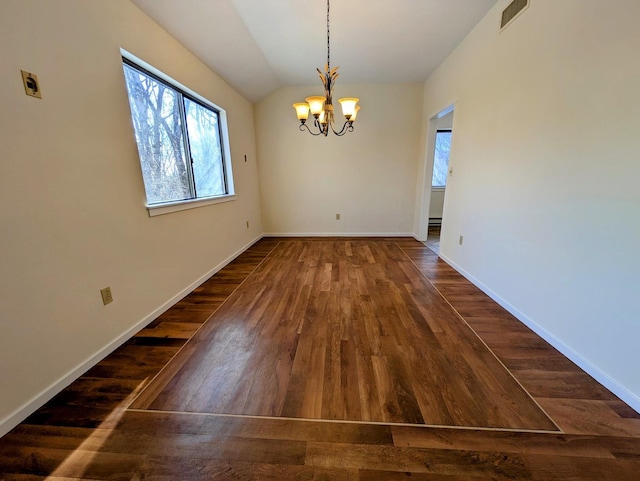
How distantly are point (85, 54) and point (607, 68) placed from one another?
3186 mm

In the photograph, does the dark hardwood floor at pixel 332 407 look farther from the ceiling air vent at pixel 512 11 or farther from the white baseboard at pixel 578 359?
the ceiling air vent at pixel 512 11

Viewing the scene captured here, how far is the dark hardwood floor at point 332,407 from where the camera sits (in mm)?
1114

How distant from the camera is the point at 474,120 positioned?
2912 mm

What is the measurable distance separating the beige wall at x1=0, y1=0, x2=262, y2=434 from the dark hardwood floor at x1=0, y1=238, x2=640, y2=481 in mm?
262

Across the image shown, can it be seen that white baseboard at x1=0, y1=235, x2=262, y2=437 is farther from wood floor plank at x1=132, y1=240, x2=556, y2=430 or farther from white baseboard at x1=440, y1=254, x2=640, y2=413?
white baseboard at x1=440, y1=254, x2=640, y2=413

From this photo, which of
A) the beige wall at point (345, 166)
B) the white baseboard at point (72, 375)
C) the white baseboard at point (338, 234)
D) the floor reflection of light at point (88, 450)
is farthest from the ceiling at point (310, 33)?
the floor reflection of light at point (88, 450)

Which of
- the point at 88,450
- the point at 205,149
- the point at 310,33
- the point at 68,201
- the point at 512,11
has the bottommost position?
the point at 88,450

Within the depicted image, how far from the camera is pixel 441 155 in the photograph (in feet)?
19.5

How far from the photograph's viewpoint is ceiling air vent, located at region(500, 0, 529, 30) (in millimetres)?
2109

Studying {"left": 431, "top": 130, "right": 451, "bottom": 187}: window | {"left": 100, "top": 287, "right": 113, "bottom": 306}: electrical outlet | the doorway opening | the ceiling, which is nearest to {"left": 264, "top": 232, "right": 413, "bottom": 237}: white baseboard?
the doorway opening

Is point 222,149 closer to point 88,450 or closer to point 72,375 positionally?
point 72,375

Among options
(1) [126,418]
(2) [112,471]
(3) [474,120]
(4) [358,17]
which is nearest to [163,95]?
(4) [358,17]

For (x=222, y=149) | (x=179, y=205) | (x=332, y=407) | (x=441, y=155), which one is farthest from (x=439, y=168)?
(x=332, y=407)

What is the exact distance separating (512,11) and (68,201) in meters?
3.72
